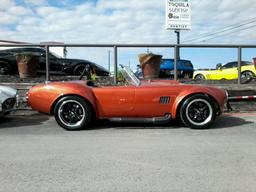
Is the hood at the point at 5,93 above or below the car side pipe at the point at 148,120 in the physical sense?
above

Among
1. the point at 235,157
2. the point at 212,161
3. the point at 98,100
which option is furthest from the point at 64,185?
the point at 98,100

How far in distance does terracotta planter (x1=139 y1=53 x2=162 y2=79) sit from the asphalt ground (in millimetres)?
3284

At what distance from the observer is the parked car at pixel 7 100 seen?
903cm

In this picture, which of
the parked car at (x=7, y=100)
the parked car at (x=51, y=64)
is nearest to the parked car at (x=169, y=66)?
the parked car at (x=51, y=64)

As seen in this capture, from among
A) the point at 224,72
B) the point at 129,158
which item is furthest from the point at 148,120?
the point at 224,72

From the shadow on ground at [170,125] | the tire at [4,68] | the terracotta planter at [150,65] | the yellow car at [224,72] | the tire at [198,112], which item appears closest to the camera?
the tire at [198,112]

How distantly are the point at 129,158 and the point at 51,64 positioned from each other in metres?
7.66

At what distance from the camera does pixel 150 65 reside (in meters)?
11.9

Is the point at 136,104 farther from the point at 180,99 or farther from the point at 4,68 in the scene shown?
the point at 4,68

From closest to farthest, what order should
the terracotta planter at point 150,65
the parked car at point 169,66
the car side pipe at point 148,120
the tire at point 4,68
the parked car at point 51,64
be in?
the car side pipe at point 148,120 < the terracotta planter at point 150,65 < the parked car at point 169,66 < the parked car at point 51,64 < the tire at point 4,68

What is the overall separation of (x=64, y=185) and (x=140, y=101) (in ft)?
12.0

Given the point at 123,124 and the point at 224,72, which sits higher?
the point at 224,72

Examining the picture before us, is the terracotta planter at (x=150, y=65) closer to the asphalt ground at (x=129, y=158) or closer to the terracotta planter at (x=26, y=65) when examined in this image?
the terracotta planter at (x=26, y=65)

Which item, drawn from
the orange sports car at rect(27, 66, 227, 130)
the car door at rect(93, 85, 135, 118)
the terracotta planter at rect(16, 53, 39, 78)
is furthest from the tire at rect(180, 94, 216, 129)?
the terracotta planter at rect(16, 53, 39, 78)
